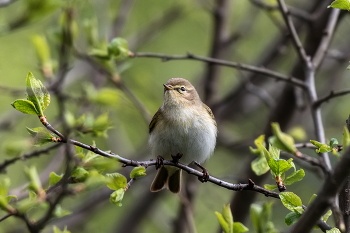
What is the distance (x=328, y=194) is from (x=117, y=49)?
2.21 metres

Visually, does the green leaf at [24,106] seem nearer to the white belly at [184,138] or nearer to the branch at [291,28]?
the white belly at [184,138]

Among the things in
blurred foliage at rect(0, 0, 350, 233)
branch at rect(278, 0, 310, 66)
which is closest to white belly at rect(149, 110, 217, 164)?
blurred foliage at rect(0, 0, 350, 233)

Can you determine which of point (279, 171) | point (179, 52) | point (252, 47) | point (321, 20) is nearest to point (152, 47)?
point (179, 52)

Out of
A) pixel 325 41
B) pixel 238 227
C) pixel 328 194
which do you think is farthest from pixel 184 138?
pixel 328 194

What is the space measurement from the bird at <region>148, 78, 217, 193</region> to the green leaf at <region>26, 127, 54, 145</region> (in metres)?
1.73

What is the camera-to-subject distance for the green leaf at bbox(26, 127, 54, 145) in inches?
92.7

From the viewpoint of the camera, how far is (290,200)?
7.74 ft

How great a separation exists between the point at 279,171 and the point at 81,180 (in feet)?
3.53

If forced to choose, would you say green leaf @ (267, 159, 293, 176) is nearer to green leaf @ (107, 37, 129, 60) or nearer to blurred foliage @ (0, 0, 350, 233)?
blurred foliage @ (0, 0, 350, 233)

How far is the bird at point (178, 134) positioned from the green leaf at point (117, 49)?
36.9 inches

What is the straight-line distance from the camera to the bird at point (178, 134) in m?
4.18

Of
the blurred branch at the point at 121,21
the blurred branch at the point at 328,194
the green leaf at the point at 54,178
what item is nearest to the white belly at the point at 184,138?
the green leaf at the point at 54,178

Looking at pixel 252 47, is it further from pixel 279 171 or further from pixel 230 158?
pixel 279 171

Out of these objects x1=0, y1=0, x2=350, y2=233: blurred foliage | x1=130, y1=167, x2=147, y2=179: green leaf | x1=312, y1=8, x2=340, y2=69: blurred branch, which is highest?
x1=312, y1=8, x2=340, y2=69: blurred branch
